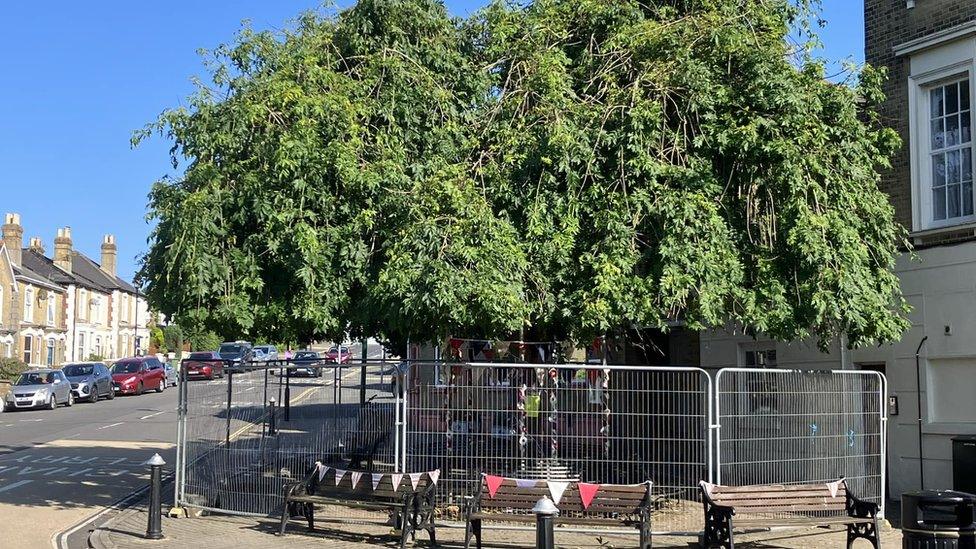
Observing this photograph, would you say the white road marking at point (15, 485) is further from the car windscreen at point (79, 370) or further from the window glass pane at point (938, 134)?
the car windscreen at point (79, 370)

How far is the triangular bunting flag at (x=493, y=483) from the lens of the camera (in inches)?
394

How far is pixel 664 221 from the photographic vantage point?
1059cm

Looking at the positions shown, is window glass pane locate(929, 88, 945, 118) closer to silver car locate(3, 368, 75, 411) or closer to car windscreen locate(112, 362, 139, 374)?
silver car locate(3, 368, 75, 411)

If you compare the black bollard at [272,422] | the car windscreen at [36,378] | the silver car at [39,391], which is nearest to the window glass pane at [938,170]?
the black bollard at [272,422]

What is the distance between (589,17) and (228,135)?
4.93m

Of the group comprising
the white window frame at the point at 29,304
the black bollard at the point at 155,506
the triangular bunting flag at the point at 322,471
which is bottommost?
the black bollard at the point at 155,506

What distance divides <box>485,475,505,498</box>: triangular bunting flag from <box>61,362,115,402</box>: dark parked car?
1263 inches

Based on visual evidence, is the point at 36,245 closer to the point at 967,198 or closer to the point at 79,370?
the point at 79,370

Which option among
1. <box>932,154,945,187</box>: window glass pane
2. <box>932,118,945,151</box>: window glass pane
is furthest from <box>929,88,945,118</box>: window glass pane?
<box>932,154,945,187</box>: window glass pane

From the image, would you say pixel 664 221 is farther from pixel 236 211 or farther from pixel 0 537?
pixel 0 537

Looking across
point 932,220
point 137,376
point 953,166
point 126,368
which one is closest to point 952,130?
point 953,166

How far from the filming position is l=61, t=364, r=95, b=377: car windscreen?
39125 mm

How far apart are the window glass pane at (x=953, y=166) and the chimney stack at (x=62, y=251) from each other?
60.5 m

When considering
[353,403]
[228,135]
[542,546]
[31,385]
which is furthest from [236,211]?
[31,385]
